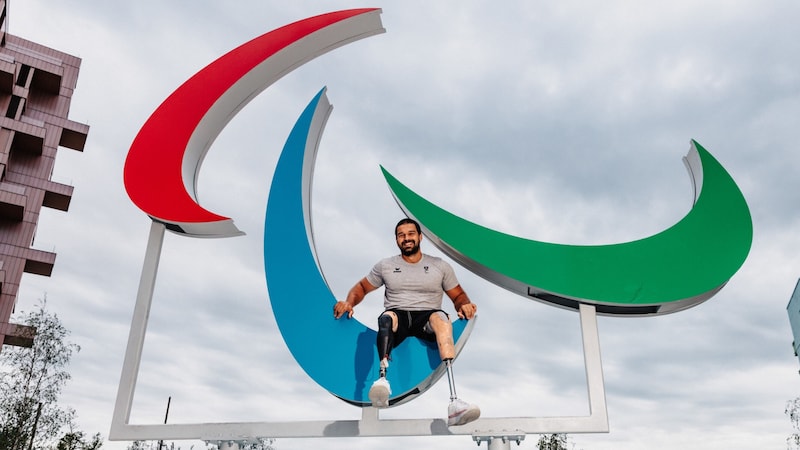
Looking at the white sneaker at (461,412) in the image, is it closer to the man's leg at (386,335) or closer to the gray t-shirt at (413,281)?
the man's leg at (386,335)

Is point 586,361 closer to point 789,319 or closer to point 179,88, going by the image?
point 179,88

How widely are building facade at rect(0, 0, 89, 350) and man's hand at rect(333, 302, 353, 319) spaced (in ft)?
49.3

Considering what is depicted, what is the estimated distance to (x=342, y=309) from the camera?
16.4ft

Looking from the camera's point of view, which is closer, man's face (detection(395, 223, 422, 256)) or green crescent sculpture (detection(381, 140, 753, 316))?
green crescent sculpture (detection(381, 140, 753, 316))

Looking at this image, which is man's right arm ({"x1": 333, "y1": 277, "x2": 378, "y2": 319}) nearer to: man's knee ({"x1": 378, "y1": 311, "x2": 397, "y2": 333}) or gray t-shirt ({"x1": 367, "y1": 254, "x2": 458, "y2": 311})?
gray t-shirt ({"x1": 367, "y1": 254, "x2": 458, "y2": 311})

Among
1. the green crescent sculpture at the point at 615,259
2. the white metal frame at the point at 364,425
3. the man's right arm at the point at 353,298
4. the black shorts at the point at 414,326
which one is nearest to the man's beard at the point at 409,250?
the green crescent sculpture at the point at 615,259

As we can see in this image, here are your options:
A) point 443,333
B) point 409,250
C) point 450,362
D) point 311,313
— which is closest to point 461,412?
point 450,362

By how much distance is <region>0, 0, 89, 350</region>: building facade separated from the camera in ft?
59.7

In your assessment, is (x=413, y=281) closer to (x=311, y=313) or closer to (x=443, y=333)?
(x=443, y=333)

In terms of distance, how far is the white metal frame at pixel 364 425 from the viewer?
4527mm

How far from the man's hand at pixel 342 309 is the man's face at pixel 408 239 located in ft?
2.10

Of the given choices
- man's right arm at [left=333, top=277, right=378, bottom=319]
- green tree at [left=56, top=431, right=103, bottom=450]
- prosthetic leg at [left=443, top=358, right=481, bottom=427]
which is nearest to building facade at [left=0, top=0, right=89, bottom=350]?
green tree at [left=56, top=431, right=103, bottom=450]

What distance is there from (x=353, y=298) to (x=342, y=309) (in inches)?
7.0

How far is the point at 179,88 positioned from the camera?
6.30 metres
